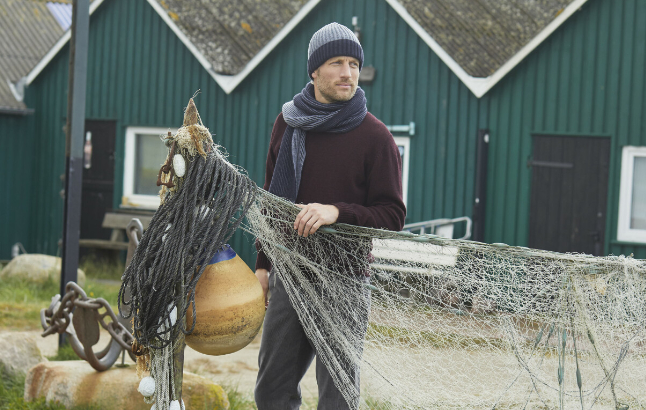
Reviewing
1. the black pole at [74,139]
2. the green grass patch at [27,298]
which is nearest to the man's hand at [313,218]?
the black pole at [74,139]

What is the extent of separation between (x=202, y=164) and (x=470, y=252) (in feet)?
3.33

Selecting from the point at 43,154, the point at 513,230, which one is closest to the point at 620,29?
the point at 513,230

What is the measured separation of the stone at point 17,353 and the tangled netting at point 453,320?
283cm

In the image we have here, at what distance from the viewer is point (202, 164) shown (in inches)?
104

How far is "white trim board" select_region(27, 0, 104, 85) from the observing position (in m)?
11.6

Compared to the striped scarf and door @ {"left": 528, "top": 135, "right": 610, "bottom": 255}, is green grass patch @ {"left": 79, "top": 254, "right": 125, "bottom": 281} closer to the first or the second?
door @ {"left": 528, "top": 135, "right": 610, "bottom": 255}

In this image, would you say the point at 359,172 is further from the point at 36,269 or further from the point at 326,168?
the point at 36,269

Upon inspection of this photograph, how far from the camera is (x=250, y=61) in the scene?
420 inches

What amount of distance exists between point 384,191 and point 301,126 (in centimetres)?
41

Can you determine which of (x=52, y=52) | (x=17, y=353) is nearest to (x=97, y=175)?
(x=52, y=52)

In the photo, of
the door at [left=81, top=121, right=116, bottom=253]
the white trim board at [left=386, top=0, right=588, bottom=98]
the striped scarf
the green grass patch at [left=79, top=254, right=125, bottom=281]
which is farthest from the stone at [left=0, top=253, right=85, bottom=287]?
the striped scarf

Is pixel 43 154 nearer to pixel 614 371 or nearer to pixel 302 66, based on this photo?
pixel 302 66

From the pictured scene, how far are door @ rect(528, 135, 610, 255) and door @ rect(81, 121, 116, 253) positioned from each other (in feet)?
20.9

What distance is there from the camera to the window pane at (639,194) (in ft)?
29.1
